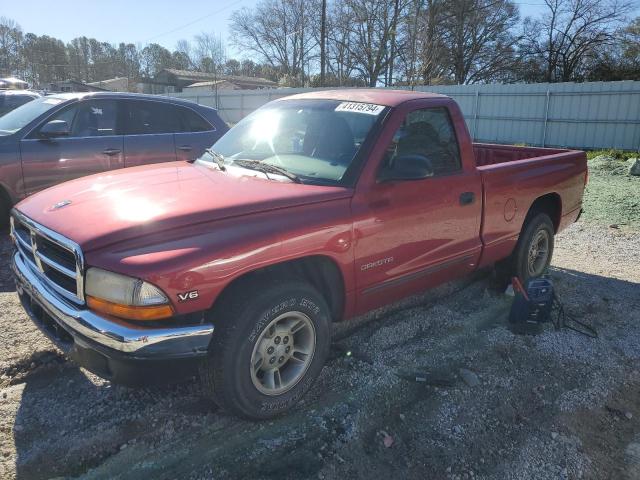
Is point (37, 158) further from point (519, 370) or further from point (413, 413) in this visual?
point (519, 370)

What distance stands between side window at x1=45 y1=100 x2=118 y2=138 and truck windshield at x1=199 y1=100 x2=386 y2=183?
3230mm

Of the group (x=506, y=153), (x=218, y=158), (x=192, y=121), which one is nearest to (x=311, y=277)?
(x=218, y=158)

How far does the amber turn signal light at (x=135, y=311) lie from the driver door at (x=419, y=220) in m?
1.27

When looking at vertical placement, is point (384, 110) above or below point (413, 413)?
above

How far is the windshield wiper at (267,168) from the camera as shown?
10.6 feet

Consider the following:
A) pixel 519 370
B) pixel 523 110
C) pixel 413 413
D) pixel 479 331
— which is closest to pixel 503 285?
pixel 479 331

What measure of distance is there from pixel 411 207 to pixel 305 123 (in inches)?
39.8

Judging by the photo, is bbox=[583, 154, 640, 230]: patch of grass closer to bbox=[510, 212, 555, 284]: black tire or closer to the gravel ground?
bbox=[510, 212, 555, 284]: black tire

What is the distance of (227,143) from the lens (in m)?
4.02

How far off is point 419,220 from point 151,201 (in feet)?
5.92

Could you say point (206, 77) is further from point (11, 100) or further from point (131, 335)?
point (131, 335)

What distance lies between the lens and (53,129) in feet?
19.8

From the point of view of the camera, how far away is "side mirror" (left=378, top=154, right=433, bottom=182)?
322cm

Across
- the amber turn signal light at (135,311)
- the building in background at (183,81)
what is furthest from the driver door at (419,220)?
the building in background at (183,81)
